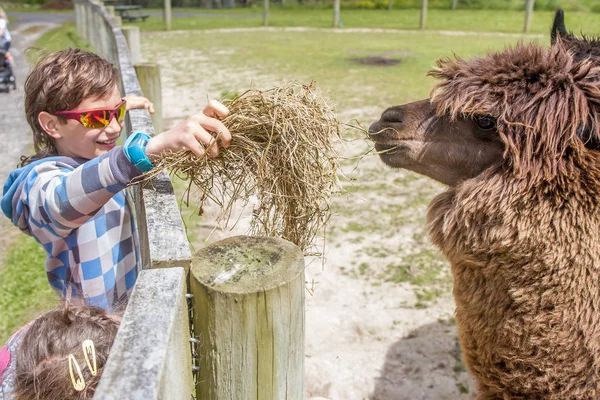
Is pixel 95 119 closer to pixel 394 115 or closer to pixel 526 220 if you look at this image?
pixel 394 115

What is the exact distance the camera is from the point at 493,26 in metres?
20.3

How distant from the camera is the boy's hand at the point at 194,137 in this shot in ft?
5.83

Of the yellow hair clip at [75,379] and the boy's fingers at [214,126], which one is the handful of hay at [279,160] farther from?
the yellow hair clip at [75,379]

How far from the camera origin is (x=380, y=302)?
12.7 feet

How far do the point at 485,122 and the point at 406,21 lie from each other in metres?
22.0

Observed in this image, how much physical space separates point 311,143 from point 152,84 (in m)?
3.60

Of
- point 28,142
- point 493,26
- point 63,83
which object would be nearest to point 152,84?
point 28,142

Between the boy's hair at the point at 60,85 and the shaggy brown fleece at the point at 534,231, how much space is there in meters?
1.36

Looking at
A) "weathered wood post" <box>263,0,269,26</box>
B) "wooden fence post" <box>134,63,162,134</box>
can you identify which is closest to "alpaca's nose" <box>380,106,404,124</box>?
"wooden fence post" <box>134,63,162,134</box>

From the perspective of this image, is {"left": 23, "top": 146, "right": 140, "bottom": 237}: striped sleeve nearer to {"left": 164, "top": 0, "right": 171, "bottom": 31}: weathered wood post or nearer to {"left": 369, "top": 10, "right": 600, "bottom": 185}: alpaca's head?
{"left": 369, "top": 10, "right": 600, "bottom": 185}: alpaca's head

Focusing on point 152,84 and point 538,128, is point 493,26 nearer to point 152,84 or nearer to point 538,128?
point 152,84

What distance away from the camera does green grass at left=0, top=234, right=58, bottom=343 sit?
11.6 ft

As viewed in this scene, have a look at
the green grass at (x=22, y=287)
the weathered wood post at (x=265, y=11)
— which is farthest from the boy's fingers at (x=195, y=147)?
the weathered wood post at (x=265, y=11)

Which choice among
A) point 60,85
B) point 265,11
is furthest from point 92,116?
point 265,11
